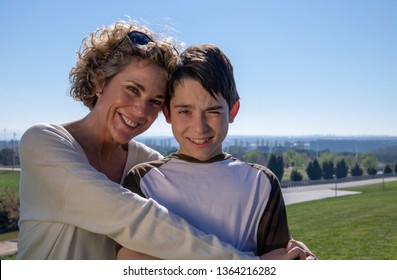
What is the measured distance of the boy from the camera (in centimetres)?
200

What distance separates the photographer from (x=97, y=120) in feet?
7.63

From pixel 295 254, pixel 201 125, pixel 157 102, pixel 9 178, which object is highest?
pixel 157 102

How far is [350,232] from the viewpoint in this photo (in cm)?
1339

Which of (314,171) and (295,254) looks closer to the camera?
(295,254)

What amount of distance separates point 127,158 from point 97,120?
0.89 ft

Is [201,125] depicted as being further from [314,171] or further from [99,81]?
[314,171]

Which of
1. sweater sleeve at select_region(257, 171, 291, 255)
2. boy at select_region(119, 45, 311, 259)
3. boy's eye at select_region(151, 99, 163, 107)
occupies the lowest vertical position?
sweater sleeve at select_region(257, 171, 291, 255)

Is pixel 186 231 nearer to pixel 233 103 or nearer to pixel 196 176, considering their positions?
pixel 196 176

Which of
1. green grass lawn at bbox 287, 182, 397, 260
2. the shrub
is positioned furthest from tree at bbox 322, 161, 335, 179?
the shrub

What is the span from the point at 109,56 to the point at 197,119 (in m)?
0.57

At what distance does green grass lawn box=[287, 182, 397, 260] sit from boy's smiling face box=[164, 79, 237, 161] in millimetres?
8396

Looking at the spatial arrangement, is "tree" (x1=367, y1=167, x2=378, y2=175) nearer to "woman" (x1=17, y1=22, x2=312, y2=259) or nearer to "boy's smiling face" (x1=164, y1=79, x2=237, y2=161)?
"woman" (x1=17, y1=22, x2=312, y2=259)

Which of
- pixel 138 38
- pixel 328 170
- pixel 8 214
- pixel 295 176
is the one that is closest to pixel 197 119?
pixel 138 38

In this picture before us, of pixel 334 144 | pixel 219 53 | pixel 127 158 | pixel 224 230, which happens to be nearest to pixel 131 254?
pixel 224 230
